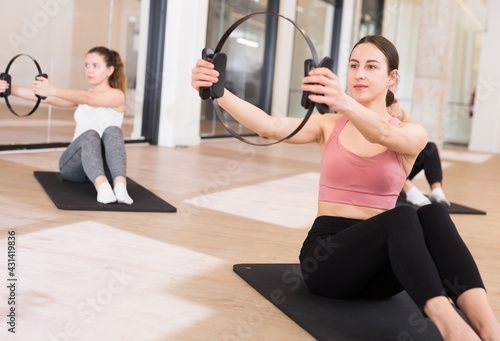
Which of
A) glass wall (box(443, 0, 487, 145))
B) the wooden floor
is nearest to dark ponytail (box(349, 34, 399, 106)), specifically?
the wooden floor

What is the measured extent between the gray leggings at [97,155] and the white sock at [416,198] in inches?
79.1

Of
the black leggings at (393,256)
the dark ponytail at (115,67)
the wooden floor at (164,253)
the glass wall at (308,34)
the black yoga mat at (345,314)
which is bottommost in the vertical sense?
the wooden floor at (164,253)

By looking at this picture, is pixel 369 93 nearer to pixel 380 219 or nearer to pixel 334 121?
pixel 334 121

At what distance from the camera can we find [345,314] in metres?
1.85

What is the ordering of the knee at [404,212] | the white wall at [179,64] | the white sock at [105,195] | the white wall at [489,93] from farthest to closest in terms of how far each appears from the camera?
the white wall at [489,93] < the white wall at [179,64] < the white sock at [105,195] < the knee at [404,212]

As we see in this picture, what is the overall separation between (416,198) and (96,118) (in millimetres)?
2214

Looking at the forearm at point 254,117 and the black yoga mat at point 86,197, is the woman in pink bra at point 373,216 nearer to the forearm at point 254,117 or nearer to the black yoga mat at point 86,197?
the forearm at point 254,117

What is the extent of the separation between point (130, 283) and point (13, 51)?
366 cm

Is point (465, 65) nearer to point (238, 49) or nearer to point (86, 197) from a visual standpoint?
point (238, 49)

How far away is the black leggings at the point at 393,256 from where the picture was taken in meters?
1.57

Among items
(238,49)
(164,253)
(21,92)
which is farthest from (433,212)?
(238,49)

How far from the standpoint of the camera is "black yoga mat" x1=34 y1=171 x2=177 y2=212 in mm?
3197

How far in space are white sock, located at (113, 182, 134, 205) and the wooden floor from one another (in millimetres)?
189

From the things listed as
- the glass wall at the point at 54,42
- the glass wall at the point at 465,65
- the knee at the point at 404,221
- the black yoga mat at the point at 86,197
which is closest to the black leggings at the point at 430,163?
the black yoga mat at the point at 86,197
